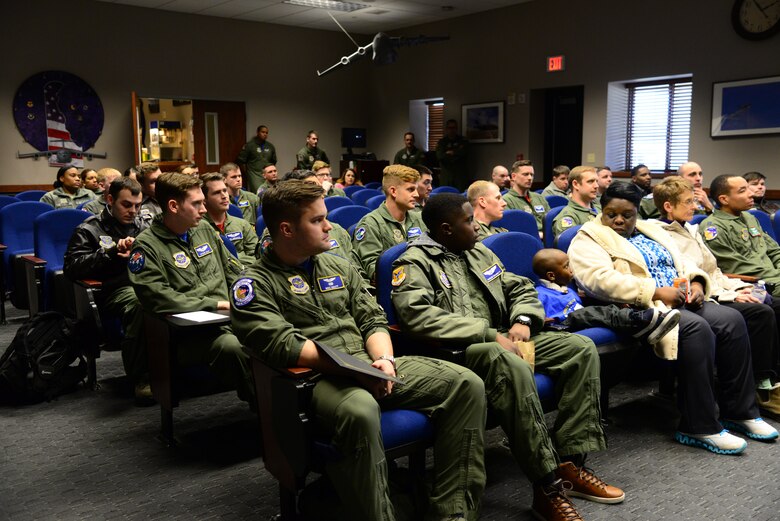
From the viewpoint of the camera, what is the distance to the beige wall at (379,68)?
8.20 m

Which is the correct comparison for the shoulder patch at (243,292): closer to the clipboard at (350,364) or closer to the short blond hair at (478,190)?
the clipboard at (350,364)

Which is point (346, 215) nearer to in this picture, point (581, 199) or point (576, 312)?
point (581, 199)

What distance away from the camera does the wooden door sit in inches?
429

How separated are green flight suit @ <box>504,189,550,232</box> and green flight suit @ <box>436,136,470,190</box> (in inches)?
204

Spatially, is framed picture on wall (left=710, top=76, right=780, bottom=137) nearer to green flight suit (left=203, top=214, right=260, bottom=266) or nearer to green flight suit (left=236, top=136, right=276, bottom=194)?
green flight suit (left=203, top=214, right=260, bottom=266)

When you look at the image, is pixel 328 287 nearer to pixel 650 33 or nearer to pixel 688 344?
pixel 688 344

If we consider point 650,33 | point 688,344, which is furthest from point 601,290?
point 650,33

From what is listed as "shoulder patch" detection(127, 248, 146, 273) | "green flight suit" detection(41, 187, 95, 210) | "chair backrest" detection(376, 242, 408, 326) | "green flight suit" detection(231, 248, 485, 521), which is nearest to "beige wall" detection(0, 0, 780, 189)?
"green flight suit" detection(41, 187, 95, 210)

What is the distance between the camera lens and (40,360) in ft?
10.8

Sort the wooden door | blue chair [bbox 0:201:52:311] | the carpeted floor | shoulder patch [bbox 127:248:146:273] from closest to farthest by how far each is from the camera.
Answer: the carpeted floor
shoulder patch [bbox 127:248:146:273]
blue chair [bbox 0:201:52:311]
the wooden door

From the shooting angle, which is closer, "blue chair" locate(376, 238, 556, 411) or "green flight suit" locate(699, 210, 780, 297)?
"blue chair" locate(376, 238, 556, 411)

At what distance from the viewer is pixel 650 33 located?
28.2 feet

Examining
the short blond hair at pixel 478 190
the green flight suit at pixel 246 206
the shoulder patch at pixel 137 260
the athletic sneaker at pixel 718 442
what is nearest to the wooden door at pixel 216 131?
the green flight suit at pixel 246 206

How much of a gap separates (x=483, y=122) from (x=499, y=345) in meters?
9.05
